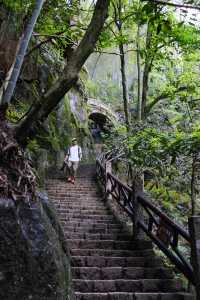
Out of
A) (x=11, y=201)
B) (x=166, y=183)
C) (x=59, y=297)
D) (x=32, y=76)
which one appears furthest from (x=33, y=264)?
(x=32, y=76)

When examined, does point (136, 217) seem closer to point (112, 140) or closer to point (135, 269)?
point (135, 269)

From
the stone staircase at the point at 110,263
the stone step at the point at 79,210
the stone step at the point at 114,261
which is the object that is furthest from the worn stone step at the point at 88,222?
the stone step at the point at 114,261

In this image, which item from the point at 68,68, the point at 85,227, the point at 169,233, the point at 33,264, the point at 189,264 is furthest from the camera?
the point at 85,227

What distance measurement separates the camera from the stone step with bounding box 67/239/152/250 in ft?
23.4

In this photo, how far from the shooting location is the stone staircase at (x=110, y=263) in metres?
5.33

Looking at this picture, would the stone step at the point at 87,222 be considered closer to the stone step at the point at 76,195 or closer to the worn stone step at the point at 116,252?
the worn stone step at the point at 116,252

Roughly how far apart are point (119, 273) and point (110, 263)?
44cm

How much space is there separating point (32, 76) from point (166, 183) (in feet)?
24.9

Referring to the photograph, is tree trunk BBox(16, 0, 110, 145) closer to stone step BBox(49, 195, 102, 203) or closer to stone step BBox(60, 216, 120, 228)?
stone step BBox(60, 216, 120, 228)

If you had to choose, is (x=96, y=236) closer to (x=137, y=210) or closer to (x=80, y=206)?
(x=137, y=210)

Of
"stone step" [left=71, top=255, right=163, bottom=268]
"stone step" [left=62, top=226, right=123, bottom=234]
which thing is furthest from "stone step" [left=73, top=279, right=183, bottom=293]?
"stone step" [left=62, top=226, right=123, bottom=234]

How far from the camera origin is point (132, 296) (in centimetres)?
502

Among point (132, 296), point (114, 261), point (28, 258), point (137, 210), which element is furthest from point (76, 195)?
point (28, 258)

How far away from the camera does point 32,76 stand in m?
15.8
